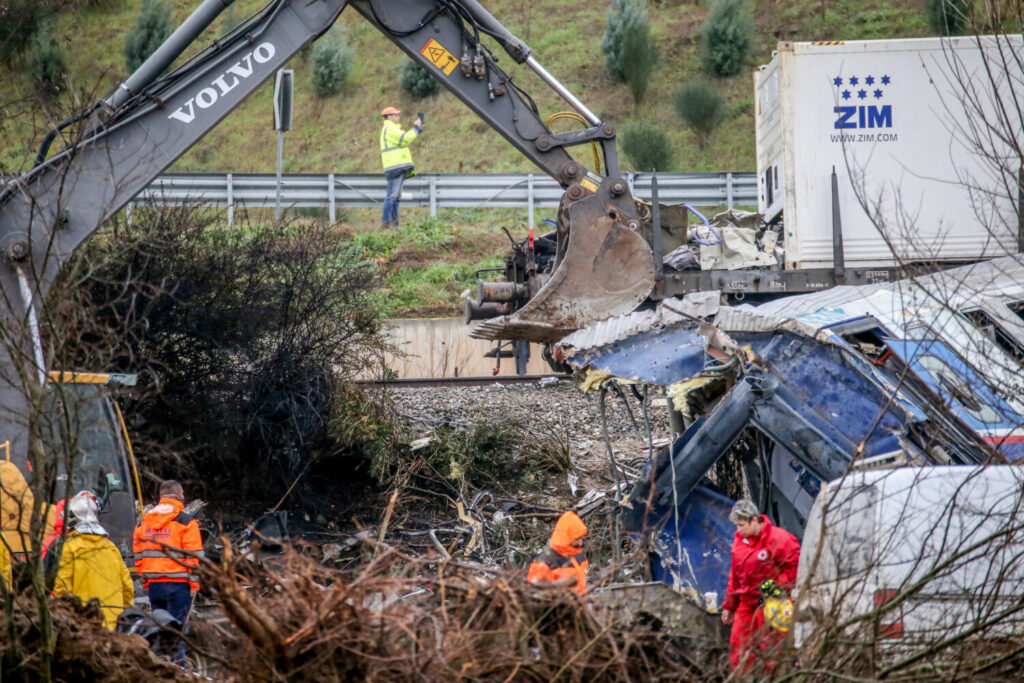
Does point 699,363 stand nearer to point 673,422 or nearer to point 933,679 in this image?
point 673,422

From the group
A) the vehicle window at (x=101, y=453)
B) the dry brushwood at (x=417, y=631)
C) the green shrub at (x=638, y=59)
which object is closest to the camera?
the dry brushwood at (x=417, y=631)

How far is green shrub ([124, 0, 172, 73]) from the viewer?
1318 inches

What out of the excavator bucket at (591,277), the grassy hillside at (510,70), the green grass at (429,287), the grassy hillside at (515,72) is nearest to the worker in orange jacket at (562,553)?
the excavator bucket at (591,277)

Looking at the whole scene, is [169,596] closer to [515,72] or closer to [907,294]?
[907,294]

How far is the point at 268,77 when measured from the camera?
937 cm

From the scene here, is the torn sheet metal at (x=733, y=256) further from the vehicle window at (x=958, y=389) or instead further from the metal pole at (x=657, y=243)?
the vehicle window at (x=958, y=389)

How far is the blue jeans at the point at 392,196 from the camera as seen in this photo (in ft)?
70.9

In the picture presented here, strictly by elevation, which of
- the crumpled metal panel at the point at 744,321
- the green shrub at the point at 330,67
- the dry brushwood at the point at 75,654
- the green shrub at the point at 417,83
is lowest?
the dry brushwood at the point at 75,654

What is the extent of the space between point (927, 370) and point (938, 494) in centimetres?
146

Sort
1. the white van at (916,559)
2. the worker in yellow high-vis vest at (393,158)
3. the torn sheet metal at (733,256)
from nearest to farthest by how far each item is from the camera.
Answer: the white van at (916,559) → the torn sheet metal at (733,256) → the worker in yellow high-vis vest at (393,158)

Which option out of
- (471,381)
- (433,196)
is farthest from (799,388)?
(433,196)

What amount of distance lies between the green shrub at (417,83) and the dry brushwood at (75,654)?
92.5 feet

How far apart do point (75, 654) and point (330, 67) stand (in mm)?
30605

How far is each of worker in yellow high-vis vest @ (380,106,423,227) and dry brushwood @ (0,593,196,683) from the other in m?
15.4
